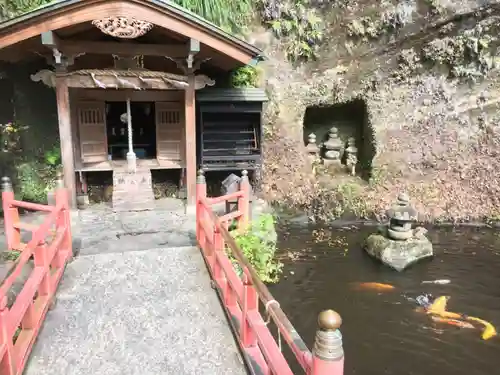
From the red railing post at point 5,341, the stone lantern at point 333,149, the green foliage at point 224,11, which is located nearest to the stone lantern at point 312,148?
the stone lantern at point 333,149

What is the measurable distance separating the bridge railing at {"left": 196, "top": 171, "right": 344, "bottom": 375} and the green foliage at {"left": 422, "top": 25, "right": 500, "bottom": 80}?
1126 cm

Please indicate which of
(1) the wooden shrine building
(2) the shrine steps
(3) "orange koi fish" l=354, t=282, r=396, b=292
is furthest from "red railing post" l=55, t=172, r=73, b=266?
(3) "orange koi fish" l=354, t=282, r=396, b=292

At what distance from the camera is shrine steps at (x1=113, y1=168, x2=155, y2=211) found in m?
12.1

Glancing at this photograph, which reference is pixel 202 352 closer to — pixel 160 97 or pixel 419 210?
pixel 160 97

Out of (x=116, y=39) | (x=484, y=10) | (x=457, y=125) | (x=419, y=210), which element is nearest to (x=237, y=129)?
(x=116, y=39)

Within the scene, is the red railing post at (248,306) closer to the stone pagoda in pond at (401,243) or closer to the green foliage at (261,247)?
the green foliage at (261,247)

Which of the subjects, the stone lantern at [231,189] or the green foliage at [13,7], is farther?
the green foliage at [13,7]

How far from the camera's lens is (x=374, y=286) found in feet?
35.9

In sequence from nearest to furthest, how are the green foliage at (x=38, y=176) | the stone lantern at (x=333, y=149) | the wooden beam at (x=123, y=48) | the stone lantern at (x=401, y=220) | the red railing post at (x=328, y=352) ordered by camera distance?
1. the red railing post at (x=328, y=352)
2. the wooden beam at (x=123, y=48)
3. the stone lantern at (x=401, y=220)
4. the green foliage at (x=38, y=176)
5. the stone lantern at (x=333, y=149)

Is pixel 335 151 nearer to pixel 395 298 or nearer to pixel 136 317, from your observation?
pixel 395 298

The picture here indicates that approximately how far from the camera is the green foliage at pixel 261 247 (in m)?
10.1

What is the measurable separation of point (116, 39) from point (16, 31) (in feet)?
8.31

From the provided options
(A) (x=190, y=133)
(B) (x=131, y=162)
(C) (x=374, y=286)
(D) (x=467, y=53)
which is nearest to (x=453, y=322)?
(C) (x=374, y=286)

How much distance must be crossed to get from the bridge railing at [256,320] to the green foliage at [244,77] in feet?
21.0
